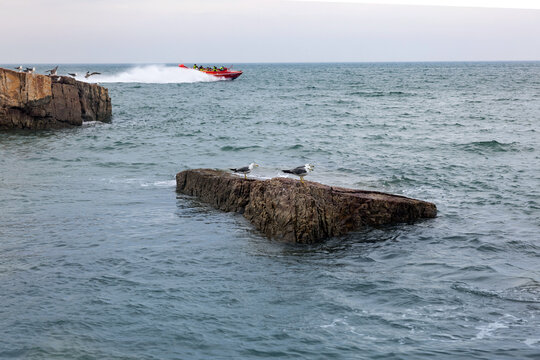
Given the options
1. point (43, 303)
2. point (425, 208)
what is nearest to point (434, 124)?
point (425, 208)

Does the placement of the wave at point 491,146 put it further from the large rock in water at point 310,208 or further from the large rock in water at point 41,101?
the large rock in water at point 41,101

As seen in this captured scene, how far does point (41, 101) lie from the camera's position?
104ft

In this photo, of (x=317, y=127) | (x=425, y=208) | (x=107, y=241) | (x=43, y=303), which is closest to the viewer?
(x=43, y=303)

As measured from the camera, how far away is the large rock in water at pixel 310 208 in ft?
43.5

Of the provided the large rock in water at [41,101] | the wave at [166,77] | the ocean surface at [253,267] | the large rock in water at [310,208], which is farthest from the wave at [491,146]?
the wave at [166,77]

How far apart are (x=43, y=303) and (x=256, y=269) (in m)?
4.13

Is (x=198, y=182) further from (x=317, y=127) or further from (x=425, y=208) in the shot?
(x=317, y=127)

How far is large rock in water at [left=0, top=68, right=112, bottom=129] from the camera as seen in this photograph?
30531 millimetres

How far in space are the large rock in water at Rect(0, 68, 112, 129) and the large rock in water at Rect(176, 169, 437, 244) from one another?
19648 millimetres

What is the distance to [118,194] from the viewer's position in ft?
60.4

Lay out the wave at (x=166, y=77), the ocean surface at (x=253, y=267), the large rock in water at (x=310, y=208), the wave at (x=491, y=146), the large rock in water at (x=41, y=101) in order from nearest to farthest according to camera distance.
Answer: the ocean surface at (x=253, y=267) → the large rock in water at (x=310, y=208) → the wave at (x=491, y=146) → the large rock in water at (x=41, y=101) → the wave at (x=166, y=77)

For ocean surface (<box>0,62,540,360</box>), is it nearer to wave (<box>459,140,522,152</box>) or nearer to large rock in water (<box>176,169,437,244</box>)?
large rock in water (<box>176,169,437,244</box>)

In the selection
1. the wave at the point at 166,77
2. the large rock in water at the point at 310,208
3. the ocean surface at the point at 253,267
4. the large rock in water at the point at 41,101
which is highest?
the wave at the point at 166,77

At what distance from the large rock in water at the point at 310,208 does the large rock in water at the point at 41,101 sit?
19.6m
